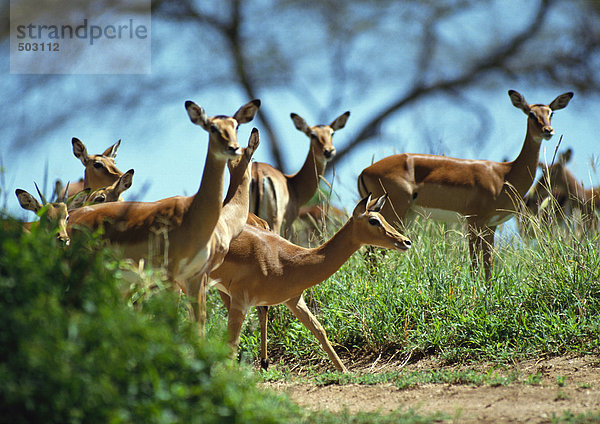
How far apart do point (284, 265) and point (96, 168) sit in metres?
2.84

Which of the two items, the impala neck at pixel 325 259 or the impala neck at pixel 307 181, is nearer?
the impala neck at pixel 325 259

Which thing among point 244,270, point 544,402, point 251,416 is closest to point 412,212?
point 244,270

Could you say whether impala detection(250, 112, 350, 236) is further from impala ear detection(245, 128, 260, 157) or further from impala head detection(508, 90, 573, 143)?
impala ear detection(245, 128, 260, 157)

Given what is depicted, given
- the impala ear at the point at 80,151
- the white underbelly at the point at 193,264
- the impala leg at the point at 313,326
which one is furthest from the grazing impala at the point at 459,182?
the white underbelly at the point at 193,264

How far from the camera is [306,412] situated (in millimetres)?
3871

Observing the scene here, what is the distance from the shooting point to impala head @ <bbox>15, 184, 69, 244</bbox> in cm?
343

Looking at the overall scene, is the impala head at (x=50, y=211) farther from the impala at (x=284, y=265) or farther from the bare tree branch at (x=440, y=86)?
the bare tree branch at (x=440, y=86)

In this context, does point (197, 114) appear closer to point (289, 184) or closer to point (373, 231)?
point (373, 231)

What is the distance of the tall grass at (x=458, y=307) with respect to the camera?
5.66 meters

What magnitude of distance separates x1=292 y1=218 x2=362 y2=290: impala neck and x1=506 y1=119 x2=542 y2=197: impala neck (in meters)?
3.59

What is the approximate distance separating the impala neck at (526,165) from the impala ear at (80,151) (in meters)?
4.70

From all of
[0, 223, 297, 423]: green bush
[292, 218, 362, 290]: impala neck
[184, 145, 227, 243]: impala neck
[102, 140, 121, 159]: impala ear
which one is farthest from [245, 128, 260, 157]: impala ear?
[102, 140, 121, 159]: impala ear

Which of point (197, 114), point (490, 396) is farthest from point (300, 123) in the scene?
point (490, 396)

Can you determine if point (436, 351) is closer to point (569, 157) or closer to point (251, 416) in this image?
point (251, 416)
